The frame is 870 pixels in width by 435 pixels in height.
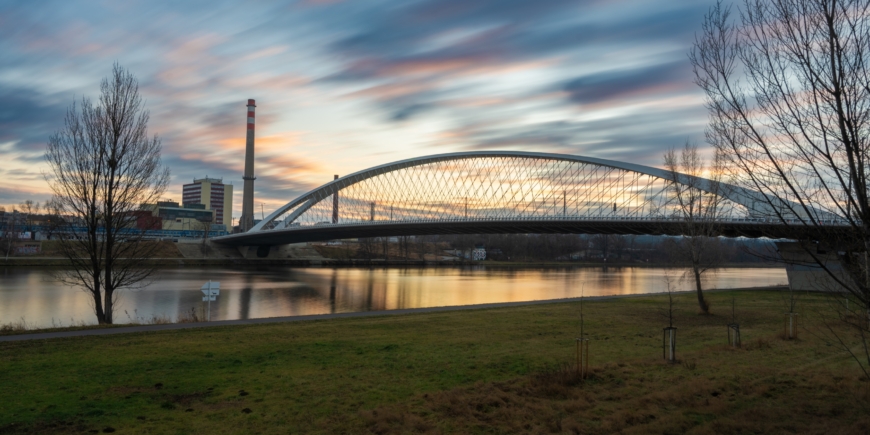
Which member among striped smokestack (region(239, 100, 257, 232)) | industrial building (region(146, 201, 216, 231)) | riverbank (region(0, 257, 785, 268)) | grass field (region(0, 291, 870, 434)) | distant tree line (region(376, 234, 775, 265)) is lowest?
riverbank (region(0, 257, 785, 268))

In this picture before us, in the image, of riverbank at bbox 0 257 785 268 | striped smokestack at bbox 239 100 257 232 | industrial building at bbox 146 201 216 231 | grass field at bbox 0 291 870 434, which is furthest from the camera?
industrial building at bbox 146 201 216 231

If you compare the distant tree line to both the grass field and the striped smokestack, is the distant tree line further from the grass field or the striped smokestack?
the grass field

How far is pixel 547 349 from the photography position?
11.9 m

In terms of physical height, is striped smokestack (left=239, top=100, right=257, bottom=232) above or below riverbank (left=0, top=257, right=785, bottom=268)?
above

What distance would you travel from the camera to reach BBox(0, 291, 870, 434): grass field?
265 inches

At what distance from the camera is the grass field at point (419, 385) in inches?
265

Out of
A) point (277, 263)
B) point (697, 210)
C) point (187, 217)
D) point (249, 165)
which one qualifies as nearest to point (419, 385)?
point (697, 210)

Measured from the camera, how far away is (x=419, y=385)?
8625 millimetres

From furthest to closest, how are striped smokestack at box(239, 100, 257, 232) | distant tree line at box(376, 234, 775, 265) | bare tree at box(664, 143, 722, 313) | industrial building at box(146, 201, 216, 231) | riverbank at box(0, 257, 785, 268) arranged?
industrial building at box(146, 201, 216, 231) → distant tree line at box(376, 234, 775, 265) → striped smokestack at box(239, 100, 257, 232) → riverbank at box(0, 257, 785, 268) → bare tree at box(664, 143, 722, 313)

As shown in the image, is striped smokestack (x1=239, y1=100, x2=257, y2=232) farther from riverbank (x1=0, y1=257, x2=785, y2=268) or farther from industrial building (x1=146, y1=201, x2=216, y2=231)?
industrial building (x1=146, y1=201, x2=216, y2=231)

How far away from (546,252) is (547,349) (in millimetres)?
110525

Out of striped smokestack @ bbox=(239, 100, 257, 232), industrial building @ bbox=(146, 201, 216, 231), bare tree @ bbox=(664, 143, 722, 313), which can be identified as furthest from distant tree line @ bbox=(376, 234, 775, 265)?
bare tree @ bbox=(664, 143, 722, 313)

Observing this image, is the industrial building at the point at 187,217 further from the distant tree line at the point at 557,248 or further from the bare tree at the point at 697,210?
the bare tree at the point at 697,210

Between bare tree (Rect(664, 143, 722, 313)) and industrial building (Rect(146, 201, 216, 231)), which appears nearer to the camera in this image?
bare tree (Rect(664, 143, 722, 313))
